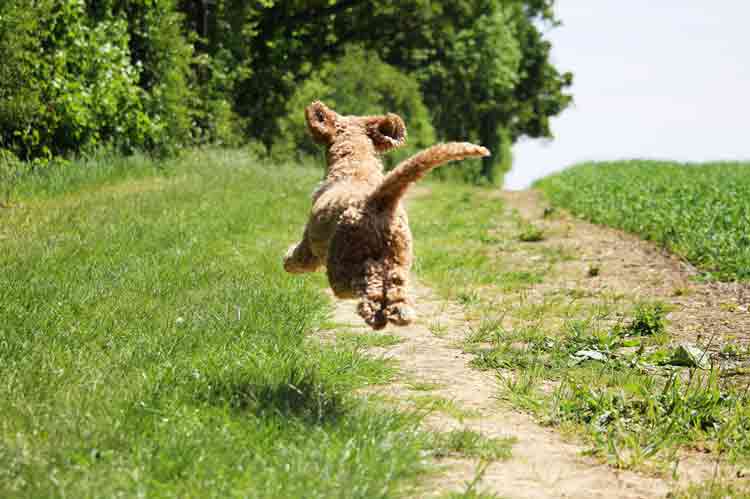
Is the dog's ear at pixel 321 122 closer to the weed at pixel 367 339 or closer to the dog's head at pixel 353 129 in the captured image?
the dog's head at pixel 353 129

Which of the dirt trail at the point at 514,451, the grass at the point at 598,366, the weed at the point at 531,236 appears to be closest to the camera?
the dirt trail at the point at 514,451

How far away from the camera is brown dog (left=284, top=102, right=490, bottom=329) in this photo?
3906mm

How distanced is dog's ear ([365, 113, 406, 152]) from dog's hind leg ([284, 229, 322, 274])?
→ 0.82 meters

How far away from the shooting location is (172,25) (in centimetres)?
1688

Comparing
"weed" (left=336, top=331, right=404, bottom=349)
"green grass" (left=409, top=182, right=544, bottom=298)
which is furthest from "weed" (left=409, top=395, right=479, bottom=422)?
"green grass" (left=409, top=182, right=544, bottom=298)

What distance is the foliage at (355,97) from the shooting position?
23453 millimetres

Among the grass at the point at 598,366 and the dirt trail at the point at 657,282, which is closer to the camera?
the grass at the point at 598,366

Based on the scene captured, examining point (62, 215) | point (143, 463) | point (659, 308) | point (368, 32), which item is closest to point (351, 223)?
point (143, 463)

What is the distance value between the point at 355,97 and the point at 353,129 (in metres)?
20.4

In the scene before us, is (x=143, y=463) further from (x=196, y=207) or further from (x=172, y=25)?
(x=172, y=25)

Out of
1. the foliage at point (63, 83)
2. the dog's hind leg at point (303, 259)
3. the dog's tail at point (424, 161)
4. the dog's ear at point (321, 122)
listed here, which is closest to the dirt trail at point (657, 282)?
the dog's tail at point (424, 161)

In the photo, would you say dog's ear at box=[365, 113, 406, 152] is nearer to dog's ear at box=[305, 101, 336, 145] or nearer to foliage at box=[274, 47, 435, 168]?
dog's ear at box=[305, 101, 336, 145]

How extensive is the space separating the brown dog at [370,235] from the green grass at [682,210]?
18.1ft

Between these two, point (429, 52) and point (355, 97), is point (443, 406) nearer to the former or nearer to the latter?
point (355, 97)
